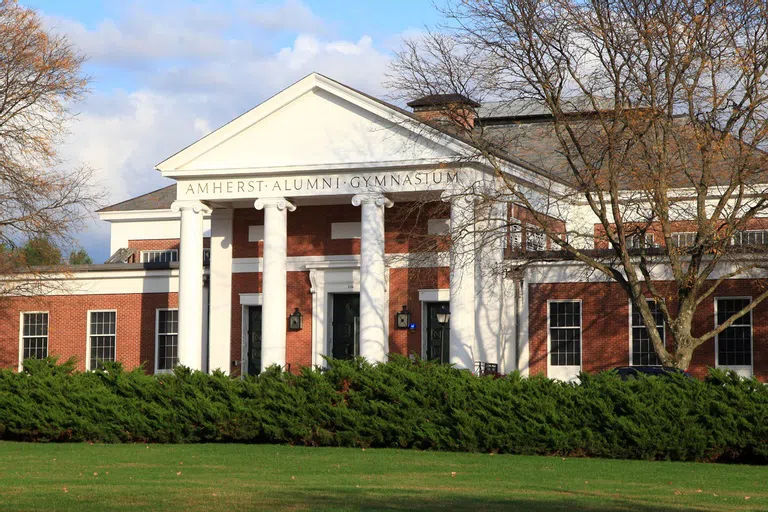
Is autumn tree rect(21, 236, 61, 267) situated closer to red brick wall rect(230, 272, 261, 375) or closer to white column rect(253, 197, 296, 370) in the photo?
red brick wall rect(230, 272, 261, 375)

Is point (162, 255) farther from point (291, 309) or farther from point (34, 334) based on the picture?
A: point (291, 309)

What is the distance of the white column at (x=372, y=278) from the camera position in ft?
115

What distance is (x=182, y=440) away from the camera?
77.2ft

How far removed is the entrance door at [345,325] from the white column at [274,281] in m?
2.60

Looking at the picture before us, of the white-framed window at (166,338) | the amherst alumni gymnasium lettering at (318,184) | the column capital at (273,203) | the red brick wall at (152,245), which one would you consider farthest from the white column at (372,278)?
the red brick wall at (152,245)

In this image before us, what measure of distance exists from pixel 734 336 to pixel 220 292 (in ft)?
55.7

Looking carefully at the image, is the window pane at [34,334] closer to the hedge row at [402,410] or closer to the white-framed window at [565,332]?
the hedge row at [402,410]

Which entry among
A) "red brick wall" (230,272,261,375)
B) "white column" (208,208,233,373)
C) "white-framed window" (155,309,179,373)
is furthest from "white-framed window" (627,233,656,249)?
"white-framed window" (155,309,179,373)

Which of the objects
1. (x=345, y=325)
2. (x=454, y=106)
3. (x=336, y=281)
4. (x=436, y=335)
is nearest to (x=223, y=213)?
(x=336, y=281)

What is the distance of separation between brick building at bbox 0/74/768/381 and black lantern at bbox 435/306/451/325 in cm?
Result: 36

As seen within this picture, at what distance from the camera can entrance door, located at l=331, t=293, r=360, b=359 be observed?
38.6 metres

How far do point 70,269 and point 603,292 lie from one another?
17946mm

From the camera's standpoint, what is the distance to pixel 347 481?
16.3m

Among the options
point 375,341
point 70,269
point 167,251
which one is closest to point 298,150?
point 375,341
